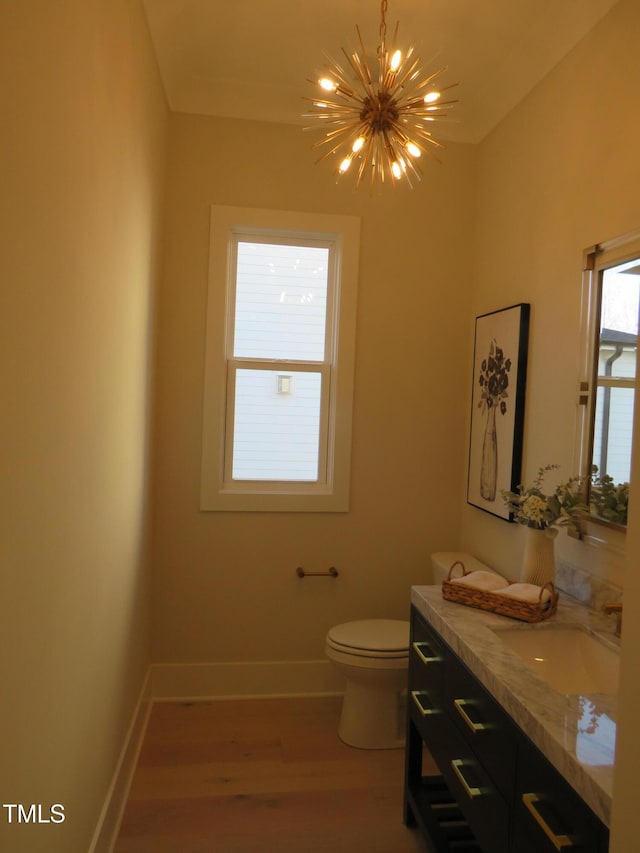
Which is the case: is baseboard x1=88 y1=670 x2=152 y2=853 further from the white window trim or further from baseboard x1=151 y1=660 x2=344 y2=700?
the white window trim

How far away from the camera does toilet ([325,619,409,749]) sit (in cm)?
262

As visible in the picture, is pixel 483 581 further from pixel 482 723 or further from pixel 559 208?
pixel 559 208

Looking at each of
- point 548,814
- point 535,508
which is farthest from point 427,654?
point 548,814

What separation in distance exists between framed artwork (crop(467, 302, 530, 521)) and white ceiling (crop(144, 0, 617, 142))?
0.99 metres

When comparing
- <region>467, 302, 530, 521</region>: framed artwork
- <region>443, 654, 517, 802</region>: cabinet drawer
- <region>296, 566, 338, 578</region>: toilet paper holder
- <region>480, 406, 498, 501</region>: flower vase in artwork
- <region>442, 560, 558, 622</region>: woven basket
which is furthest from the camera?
<region>296, 566, 338, 578</region>: toilet paper holder

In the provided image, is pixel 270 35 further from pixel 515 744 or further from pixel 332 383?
pixel 515 744

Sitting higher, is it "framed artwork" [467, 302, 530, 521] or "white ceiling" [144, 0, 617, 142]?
"white ceiling" [144, 0, 617, 142]

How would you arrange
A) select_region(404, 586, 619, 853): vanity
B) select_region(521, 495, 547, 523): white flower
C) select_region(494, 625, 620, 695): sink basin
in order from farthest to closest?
select_region(521, 495, 547, 523): white flower
select_region(494, 625, 620, 695): sink basin
select_region(404, 586, 619, 853): vanity

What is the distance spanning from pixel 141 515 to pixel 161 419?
56 cm

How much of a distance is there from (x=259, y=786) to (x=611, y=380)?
77.4 inches

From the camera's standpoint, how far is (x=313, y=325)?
3.17 m

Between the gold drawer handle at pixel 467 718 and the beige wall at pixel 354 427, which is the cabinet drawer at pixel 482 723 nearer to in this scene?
the gold drawer handle at pixel 467 718

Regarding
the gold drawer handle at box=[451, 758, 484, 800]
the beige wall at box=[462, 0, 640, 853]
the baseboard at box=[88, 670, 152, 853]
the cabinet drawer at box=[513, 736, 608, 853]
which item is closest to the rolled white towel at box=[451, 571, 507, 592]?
the beige wall at box=[462, 0, 640, 853]

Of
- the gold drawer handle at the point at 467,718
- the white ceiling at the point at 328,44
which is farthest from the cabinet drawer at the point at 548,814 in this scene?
the white ceiling at the point at 328,44
